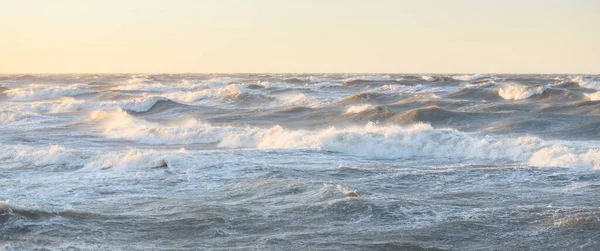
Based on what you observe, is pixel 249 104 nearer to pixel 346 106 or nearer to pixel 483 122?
pixel 346 106

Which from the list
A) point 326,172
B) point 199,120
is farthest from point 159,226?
point 199,120

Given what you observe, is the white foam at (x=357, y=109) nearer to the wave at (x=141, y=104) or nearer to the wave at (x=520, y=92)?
the wave at (x=520, y=92)

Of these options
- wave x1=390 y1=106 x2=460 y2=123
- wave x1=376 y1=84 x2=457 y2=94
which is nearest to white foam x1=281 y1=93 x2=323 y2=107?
wave x1=376 y1=84 x2=457 y2=94

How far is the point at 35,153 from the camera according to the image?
19188 millimetres

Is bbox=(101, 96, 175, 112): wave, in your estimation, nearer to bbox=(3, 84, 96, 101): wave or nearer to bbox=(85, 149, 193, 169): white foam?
bbox=(3, 84, 96, 101): wave

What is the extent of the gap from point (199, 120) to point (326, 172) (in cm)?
2037

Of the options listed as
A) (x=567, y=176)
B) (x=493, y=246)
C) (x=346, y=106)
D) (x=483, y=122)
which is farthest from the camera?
(x=346, y=106)

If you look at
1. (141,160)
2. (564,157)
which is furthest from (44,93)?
(564,157)

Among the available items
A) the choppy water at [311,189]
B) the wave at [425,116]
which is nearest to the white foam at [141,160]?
the choppy water at [311,189]

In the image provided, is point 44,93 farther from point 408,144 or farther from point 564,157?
point 564,157

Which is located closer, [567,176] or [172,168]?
[567,176]

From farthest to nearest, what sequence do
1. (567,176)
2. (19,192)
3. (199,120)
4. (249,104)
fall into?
(249,104) → (199,120) → (567,176) → (19,192)

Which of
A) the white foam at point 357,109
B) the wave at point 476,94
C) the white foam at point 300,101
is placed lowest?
the white foam at point 300,101

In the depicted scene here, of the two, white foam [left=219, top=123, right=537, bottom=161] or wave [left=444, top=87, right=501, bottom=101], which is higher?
wave [left=444, top=87, right=501, bottom=101]
